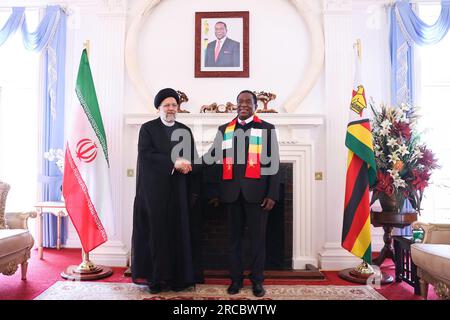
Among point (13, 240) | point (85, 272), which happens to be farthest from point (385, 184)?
point (13, 240)

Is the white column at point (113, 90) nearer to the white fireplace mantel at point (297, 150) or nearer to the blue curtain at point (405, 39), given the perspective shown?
the white fireplace mantel at point (297, 150)

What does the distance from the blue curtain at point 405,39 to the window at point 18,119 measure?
489 centimetres

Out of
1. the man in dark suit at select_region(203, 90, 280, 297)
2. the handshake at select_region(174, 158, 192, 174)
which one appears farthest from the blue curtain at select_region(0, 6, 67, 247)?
the man in dark suit at select_region(203, 90, 280, 297)

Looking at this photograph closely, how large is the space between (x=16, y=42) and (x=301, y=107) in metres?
4.17

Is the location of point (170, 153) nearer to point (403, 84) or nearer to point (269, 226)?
point (269, 226)

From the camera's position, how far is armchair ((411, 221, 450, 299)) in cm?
246

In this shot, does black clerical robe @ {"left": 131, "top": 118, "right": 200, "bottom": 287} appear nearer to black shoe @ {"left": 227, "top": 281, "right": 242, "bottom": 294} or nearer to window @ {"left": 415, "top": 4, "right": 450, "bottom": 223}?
black shoe @ {"left": 227, "top": 281, "right": 242, "bottom": 294}

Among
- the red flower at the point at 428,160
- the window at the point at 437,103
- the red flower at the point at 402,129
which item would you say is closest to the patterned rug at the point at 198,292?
the red flower at the point at 428,160

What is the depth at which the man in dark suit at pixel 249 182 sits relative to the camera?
289cm

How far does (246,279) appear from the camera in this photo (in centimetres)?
337

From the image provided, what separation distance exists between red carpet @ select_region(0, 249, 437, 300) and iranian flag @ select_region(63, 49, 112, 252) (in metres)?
0.48

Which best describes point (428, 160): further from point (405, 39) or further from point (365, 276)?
point (405, 39)

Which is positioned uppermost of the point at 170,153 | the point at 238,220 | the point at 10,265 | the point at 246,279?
the point at 170,153
